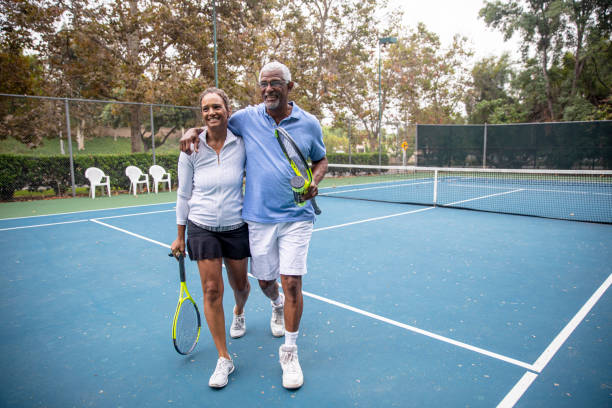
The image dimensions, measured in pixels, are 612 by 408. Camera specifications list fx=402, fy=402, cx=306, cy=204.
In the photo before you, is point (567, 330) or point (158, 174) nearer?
point (567, 330)

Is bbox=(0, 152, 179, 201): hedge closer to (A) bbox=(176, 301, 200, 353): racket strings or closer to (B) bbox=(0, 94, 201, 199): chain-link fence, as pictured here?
(B) bbox=(0, 94, 201, 199): chain-link fence

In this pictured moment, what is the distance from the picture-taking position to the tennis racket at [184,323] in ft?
8.86

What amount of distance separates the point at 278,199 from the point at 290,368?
1.08 meters

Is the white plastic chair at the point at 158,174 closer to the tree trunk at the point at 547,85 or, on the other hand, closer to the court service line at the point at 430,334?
the court service line at the point at 430,334

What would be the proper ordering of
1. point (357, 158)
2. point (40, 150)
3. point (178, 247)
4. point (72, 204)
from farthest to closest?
point (357, 158) < point (40, 150) < point (72, 204) < point (178, 247)

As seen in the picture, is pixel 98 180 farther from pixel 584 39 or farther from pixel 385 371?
pixel 584 39

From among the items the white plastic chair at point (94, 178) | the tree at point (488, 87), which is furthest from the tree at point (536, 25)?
the white plastic chair at point (94, 178)

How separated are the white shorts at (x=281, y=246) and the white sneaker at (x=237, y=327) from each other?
0.72 m

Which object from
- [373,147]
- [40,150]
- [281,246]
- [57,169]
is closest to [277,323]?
[281,246]

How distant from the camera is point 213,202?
2.61 m

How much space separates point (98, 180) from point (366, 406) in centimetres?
1267

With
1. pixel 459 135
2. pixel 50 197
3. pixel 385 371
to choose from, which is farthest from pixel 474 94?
pixel 385 371

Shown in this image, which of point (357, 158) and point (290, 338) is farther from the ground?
point (357, 158)

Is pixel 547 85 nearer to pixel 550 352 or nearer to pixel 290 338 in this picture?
pixel 550 352
